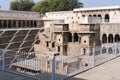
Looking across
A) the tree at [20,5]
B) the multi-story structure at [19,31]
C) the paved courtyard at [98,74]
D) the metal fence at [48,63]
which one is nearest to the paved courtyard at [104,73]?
the paved courtyard at [98,74]

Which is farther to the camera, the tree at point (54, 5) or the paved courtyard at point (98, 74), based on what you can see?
the tree at point (54, 5)

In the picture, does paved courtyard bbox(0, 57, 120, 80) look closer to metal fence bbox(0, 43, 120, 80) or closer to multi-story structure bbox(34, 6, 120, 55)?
metal fence bbox(0, 43, 120, 80)

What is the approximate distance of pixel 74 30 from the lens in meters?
35.1

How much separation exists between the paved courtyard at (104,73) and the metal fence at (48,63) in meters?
0.28

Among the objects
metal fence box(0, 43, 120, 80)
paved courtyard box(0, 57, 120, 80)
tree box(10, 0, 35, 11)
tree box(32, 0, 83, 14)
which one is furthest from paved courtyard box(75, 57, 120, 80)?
tree box(10, 0, 35, 11)

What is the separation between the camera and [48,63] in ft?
33.9

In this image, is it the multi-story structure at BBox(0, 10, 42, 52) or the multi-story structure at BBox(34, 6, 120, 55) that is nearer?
the multi-story structure at BBox(34, 6, 120, 55)

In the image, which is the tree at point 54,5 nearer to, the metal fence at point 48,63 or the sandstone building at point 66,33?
the sandstone building at point 66,33

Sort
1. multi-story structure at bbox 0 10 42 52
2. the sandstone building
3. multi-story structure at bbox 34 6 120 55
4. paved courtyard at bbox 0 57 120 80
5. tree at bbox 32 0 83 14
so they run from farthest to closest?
tree at bbox 32 0 83 14 < multi-story structure at bbox 0 10 42 52 < the sandstone building < multi-story structure at bbox 34 6 120 55 < paved courtyard at bbox 0 57 120 80

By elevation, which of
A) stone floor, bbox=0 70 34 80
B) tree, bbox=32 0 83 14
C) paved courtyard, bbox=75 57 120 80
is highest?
tree, bbox=32 0 83 14

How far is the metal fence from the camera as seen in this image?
8048mm

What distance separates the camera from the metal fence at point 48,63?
26.4 ft

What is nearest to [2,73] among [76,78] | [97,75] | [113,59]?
[76,78]

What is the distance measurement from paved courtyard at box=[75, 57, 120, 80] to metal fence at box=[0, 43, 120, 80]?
0.28 m
